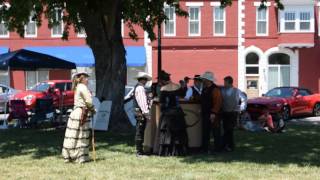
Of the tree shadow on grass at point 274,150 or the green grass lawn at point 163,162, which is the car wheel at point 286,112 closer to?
the tree shadow on grass at point 274,150

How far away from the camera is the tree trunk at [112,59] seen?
1789cm

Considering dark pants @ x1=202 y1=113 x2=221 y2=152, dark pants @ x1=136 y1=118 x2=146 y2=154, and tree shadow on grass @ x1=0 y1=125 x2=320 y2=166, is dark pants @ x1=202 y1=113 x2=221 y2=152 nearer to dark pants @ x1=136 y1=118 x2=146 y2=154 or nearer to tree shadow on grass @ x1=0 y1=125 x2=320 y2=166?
tree shadow on grass @ x1=0 y1=125 x2=320 y2=166

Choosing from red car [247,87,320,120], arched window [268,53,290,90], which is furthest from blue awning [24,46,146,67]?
red car [247,87,320,120]

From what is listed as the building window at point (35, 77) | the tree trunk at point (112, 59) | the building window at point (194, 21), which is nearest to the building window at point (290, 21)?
the building window at point (194, 21)

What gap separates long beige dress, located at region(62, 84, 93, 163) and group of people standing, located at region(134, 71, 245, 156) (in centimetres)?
133

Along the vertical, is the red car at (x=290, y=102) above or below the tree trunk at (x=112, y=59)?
below

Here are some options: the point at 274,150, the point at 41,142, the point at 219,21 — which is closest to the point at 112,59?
the point at 41,142

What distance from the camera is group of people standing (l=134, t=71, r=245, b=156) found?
12273mm

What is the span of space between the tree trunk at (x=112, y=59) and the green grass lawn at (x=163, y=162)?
184 cm

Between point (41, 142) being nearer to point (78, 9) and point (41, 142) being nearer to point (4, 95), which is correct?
point (78, 9)

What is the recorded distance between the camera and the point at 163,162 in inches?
455

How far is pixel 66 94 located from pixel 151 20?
7066 mm

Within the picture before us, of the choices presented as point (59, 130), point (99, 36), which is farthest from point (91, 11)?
point (59, 130)

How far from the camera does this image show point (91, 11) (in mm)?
17672
